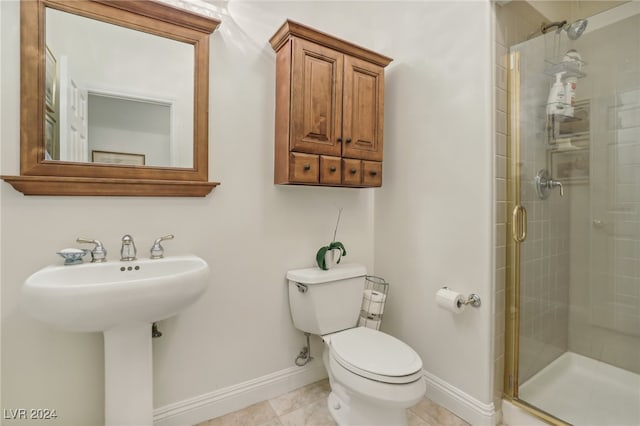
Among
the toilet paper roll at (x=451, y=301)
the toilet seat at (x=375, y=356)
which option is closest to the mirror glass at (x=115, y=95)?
the toilet seat at (x=375, y=356)

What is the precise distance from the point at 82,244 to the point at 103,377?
0.57 m

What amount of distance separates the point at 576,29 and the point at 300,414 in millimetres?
2363

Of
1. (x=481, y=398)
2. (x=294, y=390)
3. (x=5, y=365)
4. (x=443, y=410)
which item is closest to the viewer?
(x=5, y=365)

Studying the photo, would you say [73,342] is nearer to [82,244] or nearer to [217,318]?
[82,244]

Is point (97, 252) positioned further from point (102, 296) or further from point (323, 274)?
point (323, 274)

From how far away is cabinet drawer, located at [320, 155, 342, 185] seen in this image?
1.62m

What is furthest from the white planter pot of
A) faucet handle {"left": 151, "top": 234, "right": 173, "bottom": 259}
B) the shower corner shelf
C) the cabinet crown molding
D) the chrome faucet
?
the shower corner shelf

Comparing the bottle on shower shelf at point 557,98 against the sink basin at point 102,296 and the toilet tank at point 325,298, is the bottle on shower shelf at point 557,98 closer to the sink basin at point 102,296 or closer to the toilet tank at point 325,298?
the toilet tank at point 325,298

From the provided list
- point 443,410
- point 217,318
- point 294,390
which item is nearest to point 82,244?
point 217,318

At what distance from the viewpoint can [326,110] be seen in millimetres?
1620

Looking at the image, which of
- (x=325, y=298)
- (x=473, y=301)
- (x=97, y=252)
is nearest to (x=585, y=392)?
(x=473, y=301)

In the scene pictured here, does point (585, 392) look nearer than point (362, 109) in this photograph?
Yes

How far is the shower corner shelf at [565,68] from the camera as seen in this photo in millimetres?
1579

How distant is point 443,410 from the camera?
1.62 m
